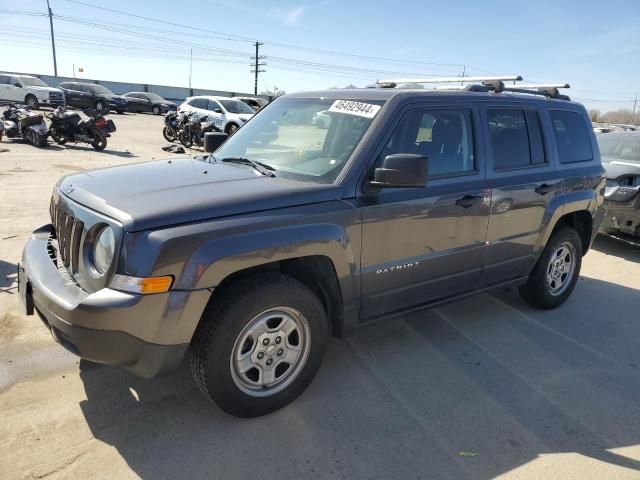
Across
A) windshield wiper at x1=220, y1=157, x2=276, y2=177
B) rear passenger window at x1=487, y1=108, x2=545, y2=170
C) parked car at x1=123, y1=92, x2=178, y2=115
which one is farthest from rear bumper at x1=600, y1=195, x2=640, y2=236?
parked car at x1=123, y1=92, x2=178, y2=115

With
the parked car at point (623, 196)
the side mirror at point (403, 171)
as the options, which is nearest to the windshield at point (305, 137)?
the side mirror at point (403, 171)

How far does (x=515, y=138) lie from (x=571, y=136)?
3.16ft

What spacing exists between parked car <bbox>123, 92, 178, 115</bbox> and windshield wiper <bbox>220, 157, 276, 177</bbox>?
34.6 meters

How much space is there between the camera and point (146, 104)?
36.0 metres

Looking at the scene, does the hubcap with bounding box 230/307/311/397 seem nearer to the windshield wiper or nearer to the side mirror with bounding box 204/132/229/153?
the windshield wiper

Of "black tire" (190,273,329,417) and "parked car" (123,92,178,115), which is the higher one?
"parked car" (123,92,178,115)

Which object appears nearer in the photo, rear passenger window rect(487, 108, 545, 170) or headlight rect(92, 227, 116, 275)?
headlight rect(92, 227, 116, 275)

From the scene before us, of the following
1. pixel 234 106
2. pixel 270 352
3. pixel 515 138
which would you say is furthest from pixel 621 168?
pixel 234 106

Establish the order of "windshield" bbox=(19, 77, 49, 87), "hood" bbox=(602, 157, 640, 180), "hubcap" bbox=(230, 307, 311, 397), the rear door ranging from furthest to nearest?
1. "windshield" bbox=(19, 77, 49, 87)
2. "hood" bbox=(602, 157, 640, 180)
3. the rear door
4. "hubcap" bbox=(230, 307, 311, 397)

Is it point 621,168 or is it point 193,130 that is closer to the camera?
point 621,168

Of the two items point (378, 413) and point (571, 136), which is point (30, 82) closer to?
point (571, 136)

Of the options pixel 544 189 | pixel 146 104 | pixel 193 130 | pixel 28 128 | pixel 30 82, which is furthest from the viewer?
pixel 146 104

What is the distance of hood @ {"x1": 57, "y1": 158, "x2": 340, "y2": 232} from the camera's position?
2639 mm

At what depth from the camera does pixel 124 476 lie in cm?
255
